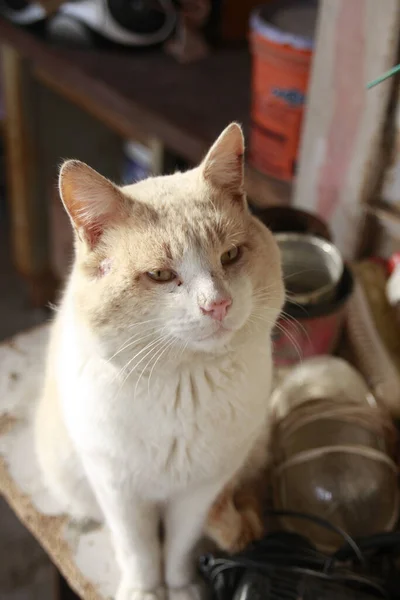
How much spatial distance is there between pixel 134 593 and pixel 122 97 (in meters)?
1.09

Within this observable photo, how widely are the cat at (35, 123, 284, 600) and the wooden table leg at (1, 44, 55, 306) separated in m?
1.05

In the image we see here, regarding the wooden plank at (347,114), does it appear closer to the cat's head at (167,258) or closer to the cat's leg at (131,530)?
the cat's head at (167,258)

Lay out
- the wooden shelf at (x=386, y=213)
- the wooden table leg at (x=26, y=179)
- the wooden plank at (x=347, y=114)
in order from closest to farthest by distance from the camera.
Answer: the wooden plank at (x=347, y=114) < the wooden shelf at (x=386, y=213) < the wooden table leg at (x=26, y=179)

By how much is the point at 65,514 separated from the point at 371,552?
0.45m

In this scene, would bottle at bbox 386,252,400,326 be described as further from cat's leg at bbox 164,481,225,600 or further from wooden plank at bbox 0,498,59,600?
wooden plank at bbox 0,498,59,600

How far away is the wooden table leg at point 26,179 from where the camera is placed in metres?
1.75

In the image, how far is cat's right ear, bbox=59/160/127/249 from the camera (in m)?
0.56

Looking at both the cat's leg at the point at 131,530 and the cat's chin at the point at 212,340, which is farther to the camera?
the cat's leg at the point at 131,530

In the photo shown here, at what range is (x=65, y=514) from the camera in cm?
92

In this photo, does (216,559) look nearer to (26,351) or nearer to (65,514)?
(65,514)

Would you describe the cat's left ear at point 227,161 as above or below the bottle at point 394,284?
above

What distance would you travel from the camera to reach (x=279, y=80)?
1.17 meters

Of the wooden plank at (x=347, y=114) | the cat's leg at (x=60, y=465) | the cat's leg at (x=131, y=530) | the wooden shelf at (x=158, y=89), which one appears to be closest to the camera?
the cat's leg at (x=131, y=530)

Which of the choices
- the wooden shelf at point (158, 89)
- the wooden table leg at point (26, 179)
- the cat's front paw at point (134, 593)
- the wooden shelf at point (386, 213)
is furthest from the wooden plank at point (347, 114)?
the wooden table leg at point (26, 179)
